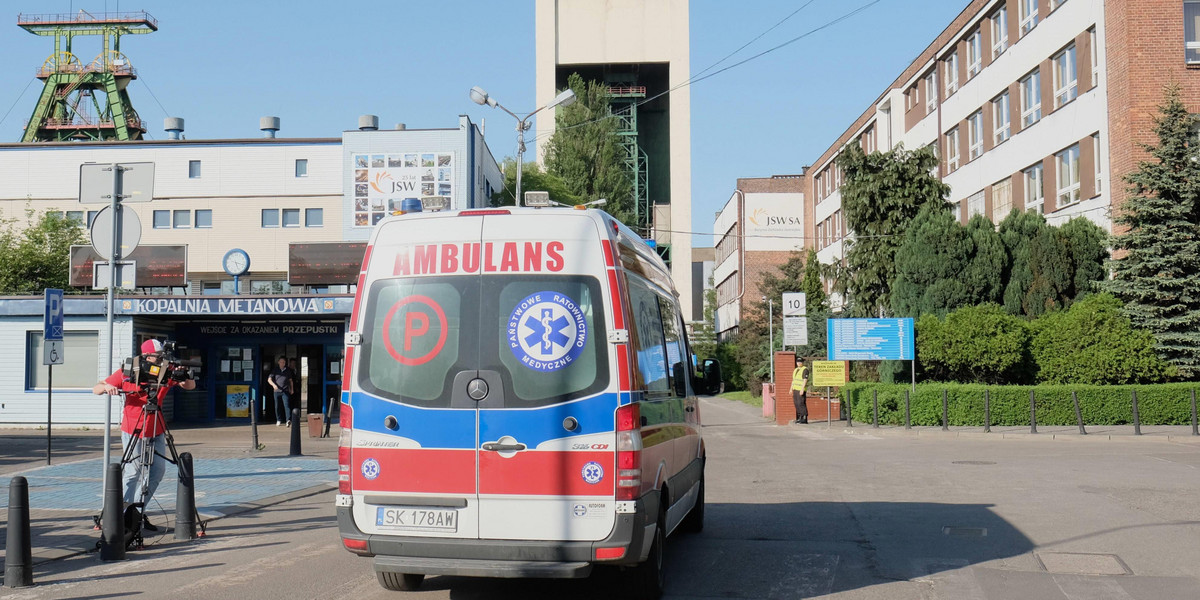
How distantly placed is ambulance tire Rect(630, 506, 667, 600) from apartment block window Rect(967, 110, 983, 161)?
34053 millimetres

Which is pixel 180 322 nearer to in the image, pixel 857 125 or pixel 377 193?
pixel 377 193

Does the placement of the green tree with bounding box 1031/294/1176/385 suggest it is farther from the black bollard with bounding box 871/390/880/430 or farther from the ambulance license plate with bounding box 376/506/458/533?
the ambulance license plate with bounding box 376/506/458/533

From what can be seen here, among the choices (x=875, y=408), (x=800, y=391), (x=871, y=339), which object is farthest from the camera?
(x=800, y=391)

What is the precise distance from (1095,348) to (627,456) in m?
22.0

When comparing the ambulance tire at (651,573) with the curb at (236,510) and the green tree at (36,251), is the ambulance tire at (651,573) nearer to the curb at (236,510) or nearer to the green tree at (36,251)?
the curb at (236,510)

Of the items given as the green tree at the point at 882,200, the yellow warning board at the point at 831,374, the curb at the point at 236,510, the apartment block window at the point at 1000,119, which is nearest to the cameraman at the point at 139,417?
the curb at the point at 236,510

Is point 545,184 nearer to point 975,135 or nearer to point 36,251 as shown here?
point 36,251

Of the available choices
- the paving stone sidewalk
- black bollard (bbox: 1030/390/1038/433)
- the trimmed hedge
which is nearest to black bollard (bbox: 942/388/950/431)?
the trimmed hedge

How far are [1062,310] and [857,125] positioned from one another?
2987cm

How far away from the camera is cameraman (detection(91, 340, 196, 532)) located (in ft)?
30.9

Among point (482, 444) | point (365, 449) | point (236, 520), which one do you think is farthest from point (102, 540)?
point (482, 444)

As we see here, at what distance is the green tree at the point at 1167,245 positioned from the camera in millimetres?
24594

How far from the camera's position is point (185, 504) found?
964 cm

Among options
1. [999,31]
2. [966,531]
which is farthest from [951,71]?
[966,531]
